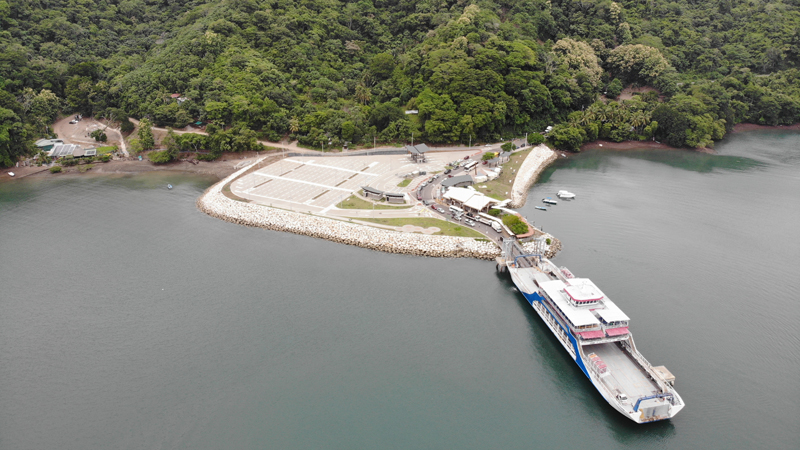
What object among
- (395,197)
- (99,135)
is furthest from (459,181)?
(99,135)

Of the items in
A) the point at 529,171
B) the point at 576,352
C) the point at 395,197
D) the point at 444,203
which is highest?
the point at 529,171

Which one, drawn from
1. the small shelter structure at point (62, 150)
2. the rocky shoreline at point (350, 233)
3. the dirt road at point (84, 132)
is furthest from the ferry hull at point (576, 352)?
the small shelter structure at point (62, 150)

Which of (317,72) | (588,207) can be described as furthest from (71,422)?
(317,72)

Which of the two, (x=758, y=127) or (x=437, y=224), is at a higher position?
(x=758, y=127)

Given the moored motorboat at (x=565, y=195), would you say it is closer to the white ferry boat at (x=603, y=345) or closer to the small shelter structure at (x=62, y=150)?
the white ferry boat at (x=603, y=345)

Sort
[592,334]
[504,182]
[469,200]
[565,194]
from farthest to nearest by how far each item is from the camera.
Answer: [504,182] < [565,194] < [469,200] < [592,334]

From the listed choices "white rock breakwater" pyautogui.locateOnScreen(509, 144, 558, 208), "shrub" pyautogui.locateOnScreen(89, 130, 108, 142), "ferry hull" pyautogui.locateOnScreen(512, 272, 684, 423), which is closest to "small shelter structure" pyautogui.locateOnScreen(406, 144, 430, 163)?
"white rock breakwater" pyautogui.locateOnScreen(509, 144, 558, 208)

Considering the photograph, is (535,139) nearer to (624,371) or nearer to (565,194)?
(565,194)

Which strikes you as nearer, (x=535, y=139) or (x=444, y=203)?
(x=444, y=203)
